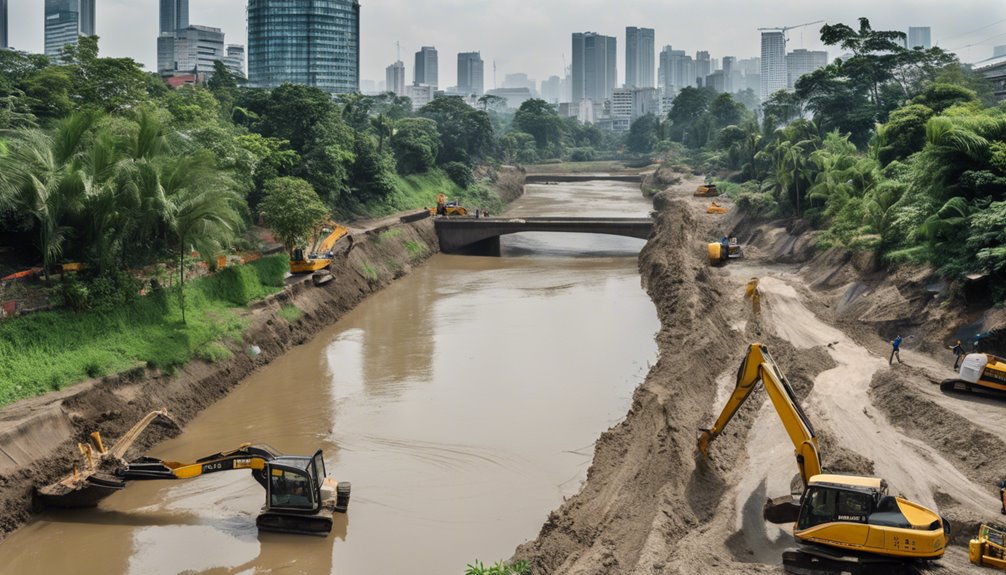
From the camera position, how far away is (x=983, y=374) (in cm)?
3061

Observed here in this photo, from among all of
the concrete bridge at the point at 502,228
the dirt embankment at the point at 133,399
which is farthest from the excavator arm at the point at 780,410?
the concrete bridge at the point at 502,228

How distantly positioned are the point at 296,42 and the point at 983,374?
172835 millimetres

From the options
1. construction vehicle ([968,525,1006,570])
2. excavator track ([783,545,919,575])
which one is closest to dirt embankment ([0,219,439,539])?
excavator track ([783,545,919,575])

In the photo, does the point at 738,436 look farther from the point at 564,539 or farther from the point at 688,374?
the point at 564,539

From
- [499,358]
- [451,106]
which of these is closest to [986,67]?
[451,106]

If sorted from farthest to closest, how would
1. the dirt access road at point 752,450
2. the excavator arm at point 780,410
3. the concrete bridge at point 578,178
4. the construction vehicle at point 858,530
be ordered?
the concrete bridge at point 578,178
the excavator arm at point 780,410
the dirt access road at point 752,450
the construction vehicle at point 858,530

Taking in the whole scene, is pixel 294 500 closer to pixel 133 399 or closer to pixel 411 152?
pixel 133 399

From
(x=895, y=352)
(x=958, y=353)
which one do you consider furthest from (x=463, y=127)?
(x=958, y=353)

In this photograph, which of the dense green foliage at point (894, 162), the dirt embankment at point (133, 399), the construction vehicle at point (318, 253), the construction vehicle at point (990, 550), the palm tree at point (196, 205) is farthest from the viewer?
the construction vehicle at point (318, 253)

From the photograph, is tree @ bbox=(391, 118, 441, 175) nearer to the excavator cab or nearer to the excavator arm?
the excavator cab

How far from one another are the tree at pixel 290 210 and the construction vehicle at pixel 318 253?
0.85m

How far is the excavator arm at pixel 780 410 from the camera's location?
74.3 ft

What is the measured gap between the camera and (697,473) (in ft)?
84.5

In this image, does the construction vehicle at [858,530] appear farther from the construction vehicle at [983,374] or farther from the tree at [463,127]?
the tree at [463,127]
